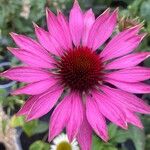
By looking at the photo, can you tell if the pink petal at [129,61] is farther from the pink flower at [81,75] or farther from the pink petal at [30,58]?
the pink petal at [30,58]

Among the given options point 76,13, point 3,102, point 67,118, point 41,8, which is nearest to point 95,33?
point 76,13

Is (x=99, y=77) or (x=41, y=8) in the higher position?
(x=41, y=8)

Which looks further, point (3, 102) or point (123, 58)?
point (3, 102)

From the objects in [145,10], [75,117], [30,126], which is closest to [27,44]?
[75,117]

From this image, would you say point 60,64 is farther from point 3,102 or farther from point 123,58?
point 3,102

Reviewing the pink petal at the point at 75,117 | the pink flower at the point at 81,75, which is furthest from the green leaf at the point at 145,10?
the pink petal at the point at 75,117

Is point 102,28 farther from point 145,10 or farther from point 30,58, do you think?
point 145,10

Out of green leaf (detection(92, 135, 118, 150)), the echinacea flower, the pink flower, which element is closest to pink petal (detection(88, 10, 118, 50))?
the pink flower

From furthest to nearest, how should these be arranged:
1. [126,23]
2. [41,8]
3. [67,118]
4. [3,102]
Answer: [41,8] → [3,102] → [126,23] → [67,118]
